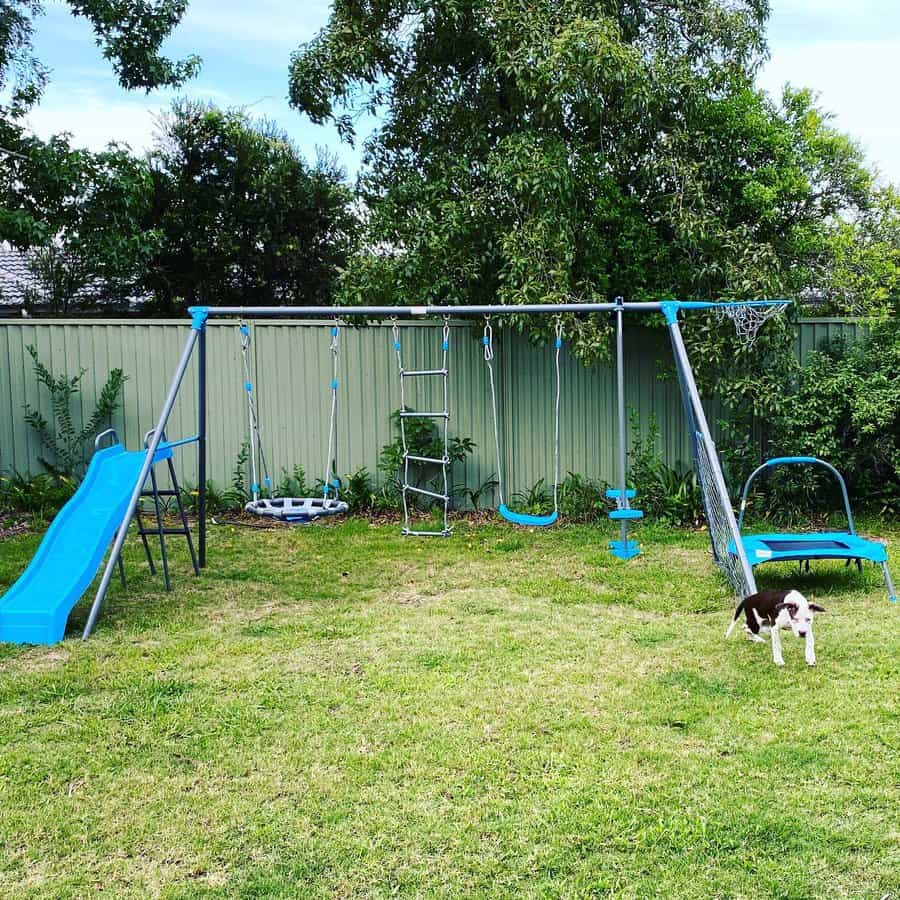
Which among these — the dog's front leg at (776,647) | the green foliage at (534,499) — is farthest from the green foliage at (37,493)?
the dog's front leg at (776,647)

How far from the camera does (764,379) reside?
778 cm

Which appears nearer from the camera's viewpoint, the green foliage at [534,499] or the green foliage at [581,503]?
the green foliage at [581,503]

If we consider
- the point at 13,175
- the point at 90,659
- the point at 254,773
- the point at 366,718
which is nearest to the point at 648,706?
the point at 366,718

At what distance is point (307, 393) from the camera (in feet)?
29.7

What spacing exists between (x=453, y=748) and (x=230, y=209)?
11054 millimetres

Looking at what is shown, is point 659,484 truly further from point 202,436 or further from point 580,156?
point 202,436

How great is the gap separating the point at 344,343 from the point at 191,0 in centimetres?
395

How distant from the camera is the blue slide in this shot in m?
5.05

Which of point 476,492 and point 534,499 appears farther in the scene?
point 476,492

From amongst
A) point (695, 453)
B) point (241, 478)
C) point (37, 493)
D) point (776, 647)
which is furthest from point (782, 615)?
point (37, 493)

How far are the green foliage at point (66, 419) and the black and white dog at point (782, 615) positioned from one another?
650 centimetres

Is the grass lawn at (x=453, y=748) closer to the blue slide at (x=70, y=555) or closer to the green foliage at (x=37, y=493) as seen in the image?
the blue slide at (x=70, y=555)

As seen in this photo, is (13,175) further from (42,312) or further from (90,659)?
(90,659)

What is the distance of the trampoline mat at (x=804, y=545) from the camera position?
18.8ft
